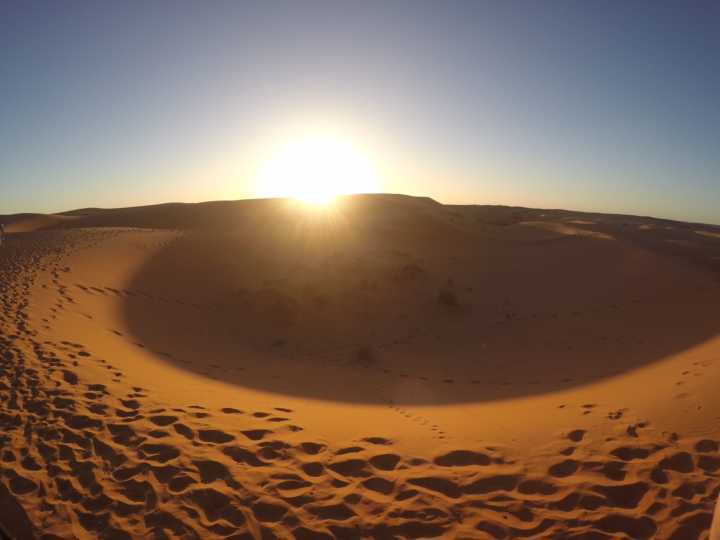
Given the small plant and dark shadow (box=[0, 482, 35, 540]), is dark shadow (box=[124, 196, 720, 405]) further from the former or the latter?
dark shadow (box=[0, 482, 35, 540])

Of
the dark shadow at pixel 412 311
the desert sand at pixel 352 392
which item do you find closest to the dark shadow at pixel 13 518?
the desert sand at pixel 352 392

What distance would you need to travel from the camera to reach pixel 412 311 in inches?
579

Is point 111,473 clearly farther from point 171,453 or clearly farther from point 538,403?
point 538,403

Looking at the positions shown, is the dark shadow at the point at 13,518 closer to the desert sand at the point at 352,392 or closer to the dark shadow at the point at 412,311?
the desert sand at the point at 352,392

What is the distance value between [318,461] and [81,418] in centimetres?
326

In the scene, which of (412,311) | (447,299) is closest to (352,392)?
(412,311)

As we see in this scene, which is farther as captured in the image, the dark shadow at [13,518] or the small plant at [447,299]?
the small plant at [447,299]

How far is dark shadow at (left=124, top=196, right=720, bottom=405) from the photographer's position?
380 inches

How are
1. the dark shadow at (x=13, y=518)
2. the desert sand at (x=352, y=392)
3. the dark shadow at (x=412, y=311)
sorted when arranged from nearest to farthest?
the dark shadow at (x=13, y=518)
the desert sand at (x=352, y=392)
the dark shadow at (x=412, y=311)

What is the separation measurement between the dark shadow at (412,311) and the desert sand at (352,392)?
94 millimetres

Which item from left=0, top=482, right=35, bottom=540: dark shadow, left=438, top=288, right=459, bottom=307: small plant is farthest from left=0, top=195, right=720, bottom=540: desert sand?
left=438, top=288, right=459, bottom=307: small plant

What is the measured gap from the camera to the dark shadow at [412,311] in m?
9.66

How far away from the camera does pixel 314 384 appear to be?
9219mm

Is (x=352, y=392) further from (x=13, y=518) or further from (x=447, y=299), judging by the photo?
(x=447, y=299)
